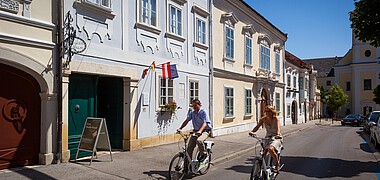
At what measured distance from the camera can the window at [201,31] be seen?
1584 centimetres

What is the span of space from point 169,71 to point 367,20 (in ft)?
22.7

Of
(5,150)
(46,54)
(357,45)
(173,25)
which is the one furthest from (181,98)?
(357,45)

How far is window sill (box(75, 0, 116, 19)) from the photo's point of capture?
370 inches

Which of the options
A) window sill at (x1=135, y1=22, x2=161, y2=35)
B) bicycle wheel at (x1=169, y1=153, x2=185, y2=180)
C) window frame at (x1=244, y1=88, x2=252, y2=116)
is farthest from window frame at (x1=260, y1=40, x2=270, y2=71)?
bicycle wheel at (x1=169, y1=153, x2=185, y2=180)

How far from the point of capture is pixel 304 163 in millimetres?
10250

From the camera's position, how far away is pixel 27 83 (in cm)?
833

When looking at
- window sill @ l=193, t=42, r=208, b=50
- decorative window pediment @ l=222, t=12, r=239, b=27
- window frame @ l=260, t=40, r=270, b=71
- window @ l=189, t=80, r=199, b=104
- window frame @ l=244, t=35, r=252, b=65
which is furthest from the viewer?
window frame @ l=260, t=40, r=270, b=71

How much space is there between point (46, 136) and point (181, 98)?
21.6 ft

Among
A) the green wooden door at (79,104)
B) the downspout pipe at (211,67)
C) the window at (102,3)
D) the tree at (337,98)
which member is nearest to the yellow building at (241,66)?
the downspout pipe at (211,67)

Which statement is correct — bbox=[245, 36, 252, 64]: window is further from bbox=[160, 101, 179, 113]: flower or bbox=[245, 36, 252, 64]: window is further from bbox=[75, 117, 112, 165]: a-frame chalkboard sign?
bbox=[75, 117, 112, 165]: a-frame chalkboard sign

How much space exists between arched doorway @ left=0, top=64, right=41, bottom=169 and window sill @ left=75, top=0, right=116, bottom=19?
2.52m

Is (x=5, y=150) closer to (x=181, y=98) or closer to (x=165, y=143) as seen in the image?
(x=165, y=143)

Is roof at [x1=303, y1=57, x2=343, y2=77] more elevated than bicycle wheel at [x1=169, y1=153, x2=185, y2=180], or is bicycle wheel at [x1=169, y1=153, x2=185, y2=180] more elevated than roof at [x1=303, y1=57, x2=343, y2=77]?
roof at [x1=303, y1=57, x2=343, y2=77]

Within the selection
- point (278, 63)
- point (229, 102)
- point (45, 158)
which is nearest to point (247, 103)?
point (229, 102)
